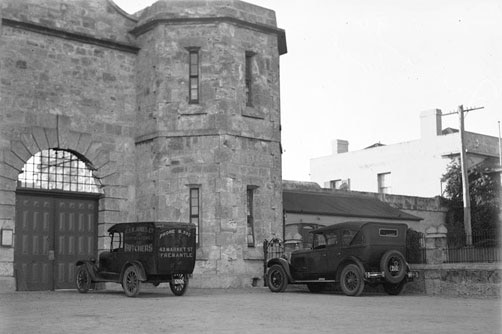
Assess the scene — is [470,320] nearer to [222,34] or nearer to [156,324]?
[156,324]

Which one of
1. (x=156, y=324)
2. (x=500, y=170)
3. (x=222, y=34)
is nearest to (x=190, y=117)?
(x=222, y=34)

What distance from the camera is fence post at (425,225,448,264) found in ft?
62.4

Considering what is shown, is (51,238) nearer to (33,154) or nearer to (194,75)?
(33,154)

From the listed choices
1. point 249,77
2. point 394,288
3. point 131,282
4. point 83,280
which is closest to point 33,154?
point 83,280

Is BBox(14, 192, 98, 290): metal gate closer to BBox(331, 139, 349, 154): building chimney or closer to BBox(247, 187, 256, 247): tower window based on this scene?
BBox(247, 187, 256, 247): tower window

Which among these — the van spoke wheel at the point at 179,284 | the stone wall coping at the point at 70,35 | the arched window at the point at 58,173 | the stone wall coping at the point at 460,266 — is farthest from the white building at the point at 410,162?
the van spoke wheel at the point at 179,284

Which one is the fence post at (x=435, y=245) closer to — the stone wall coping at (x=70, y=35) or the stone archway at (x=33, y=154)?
the stone archway at (x=33, y=154)

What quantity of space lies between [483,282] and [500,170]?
29.1 meters

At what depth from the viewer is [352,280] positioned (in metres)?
17.8

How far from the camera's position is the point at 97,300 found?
15914 millimetres

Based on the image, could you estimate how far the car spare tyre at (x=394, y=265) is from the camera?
1745 centimetres

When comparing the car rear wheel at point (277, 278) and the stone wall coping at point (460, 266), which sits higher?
the stone wall coping at point (460, 266)

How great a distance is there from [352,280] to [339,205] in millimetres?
15808

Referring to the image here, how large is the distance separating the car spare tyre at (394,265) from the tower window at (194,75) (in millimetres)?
7923
